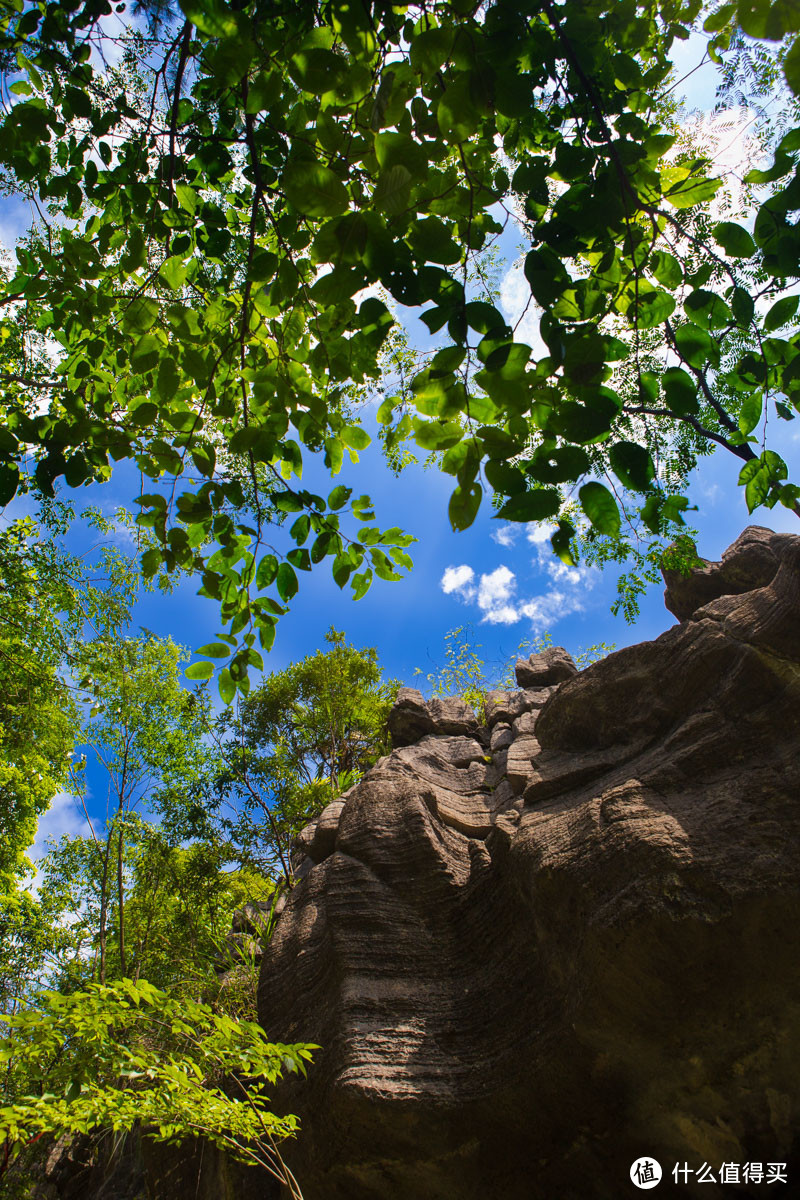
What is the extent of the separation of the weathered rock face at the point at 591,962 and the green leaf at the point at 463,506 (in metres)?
3.52

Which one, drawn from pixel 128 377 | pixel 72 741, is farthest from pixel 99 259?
pixel 72 741

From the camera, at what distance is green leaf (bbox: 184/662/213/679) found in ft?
6.59

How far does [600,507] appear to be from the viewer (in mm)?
1389

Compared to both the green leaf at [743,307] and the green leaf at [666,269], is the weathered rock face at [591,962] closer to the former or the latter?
the green leaf at [743,307]

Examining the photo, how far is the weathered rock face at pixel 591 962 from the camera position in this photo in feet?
12.8

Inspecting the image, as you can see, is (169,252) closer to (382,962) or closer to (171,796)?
(382,962)

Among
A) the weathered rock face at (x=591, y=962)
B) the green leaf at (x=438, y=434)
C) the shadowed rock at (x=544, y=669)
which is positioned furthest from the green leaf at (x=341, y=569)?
the shadowed rock at (x=544, y=669)

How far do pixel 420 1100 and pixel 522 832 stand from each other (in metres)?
2.03

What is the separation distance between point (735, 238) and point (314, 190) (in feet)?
3.94

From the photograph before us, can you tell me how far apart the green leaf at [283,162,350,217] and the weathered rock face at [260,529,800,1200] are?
416 cm

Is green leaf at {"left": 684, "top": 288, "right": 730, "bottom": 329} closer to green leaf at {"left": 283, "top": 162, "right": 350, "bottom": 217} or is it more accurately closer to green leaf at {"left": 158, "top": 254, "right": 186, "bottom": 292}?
green leaf at {"left": 283, "top": 162, "right": 350, "bottom": 217}

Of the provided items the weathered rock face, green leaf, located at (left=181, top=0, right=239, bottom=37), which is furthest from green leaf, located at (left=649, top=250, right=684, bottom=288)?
the weathered rock face

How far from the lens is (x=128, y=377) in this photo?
2.62 meters

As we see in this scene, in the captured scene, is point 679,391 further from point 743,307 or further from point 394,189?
point 394,189
